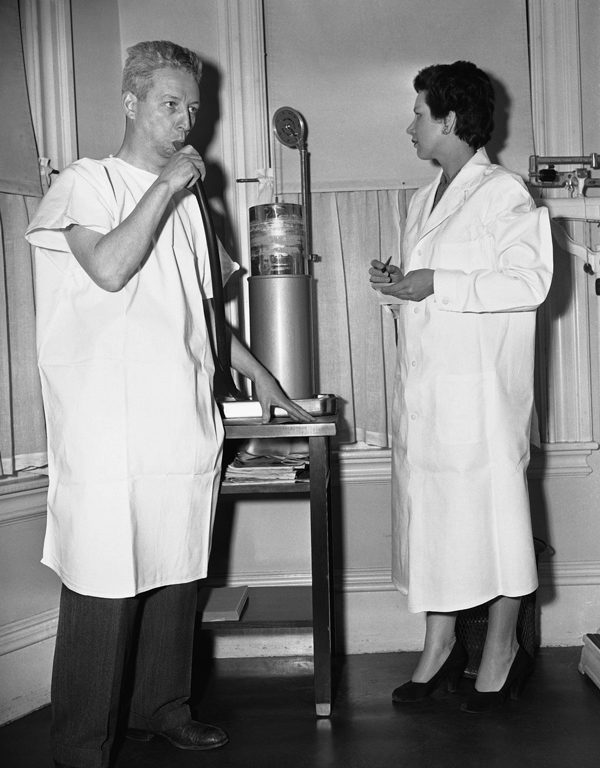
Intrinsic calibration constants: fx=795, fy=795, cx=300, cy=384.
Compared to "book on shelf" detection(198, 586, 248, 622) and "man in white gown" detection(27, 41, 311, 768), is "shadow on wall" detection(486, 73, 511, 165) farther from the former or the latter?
"book on shelf" detection(198, 586, 248, 622)

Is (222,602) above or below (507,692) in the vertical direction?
above

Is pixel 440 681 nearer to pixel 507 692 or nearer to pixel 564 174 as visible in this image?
pixel 507 692

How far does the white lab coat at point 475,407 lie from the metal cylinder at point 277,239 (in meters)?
0.44

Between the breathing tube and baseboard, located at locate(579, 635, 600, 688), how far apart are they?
1332 millimetres

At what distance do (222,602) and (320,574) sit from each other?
370 millimetres

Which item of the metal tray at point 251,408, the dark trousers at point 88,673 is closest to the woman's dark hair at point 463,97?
Result: the metal tray at point 251,408

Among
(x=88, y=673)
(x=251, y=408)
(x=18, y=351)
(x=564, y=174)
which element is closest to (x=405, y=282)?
(x=251, y=408)

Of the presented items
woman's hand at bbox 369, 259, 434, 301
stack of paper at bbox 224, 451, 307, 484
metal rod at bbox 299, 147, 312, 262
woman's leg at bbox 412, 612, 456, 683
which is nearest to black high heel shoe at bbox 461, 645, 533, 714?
woman's leg at bbox 412, 612, 456, 683

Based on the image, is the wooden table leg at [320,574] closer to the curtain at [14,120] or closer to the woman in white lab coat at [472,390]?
the woman in white lab coat at [472,390]

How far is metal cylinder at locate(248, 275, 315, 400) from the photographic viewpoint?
7.73 feet

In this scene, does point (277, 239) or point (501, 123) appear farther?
point (501, 123)

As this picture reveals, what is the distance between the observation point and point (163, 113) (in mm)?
1938

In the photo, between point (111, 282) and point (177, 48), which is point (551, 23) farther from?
point (111, 282)

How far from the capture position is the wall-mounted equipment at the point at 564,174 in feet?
8.69
